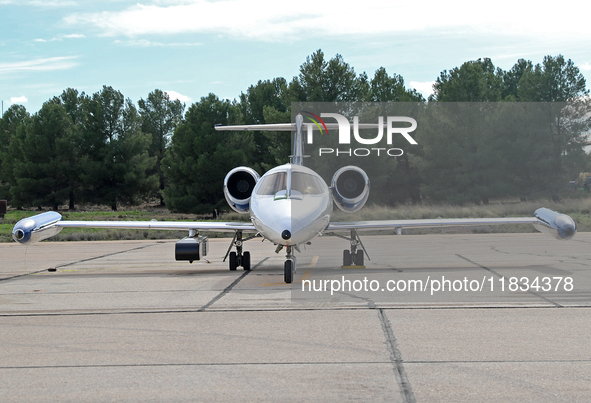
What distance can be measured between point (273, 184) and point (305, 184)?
0.68 m

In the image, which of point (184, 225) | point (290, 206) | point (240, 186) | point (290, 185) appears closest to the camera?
point (290, 206)

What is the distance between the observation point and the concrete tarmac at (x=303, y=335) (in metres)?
5.33

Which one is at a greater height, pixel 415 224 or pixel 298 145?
pixel 298 145

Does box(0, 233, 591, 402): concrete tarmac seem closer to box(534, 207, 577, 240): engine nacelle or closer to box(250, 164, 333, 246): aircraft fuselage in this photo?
box(534, 207, 577, 240): engine nacelle

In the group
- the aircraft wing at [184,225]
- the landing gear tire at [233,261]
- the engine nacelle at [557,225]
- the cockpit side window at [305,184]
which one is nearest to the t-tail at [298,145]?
the aircraft wing at [184,225]

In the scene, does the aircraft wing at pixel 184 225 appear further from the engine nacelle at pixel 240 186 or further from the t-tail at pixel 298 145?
the t-tail at pixel 298 145

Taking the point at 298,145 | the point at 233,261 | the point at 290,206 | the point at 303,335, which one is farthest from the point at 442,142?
the point at 303,335

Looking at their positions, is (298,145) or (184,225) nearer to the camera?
(184,225)

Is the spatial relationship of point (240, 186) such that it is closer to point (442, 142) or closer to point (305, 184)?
point (305, 184)

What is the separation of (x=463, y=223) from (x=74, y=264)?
34.8 feet

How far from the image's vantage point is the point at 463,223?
579 inches

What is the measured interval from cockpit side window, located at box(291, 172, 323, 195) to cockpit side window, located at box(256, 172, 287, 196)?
191mm

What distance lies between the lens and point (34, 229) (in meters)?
14.4

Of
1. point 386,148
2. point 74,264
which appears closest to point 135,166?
point 386,148
